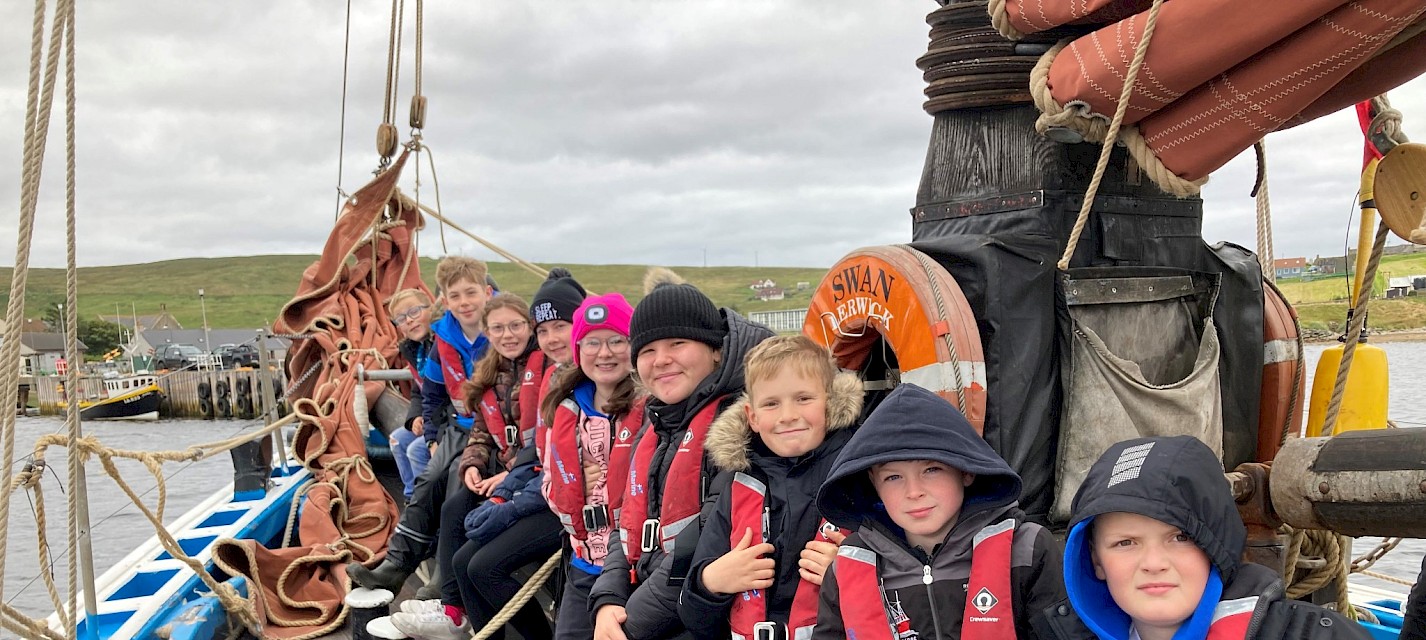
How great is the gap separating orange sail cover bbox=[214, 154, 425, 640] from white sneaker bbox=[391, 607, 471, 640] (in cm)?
95

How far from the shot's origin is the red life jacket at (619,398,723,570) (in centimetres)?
293

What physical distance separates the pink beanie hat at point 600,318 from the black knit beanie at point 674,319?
424 mm

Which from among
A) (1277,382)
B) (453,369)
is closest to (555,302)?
(453,369)

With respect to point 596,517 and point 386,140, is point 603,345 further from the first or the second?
point 386,140

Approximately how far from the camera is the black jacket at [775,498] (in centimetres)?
257

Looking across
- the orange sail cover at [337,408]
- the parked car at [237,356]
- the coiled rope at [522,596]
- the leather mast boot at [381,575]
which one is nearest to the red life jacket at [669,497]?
the coiled rope at [522,596]

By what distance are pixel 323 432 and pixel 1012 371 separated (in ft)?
17.2

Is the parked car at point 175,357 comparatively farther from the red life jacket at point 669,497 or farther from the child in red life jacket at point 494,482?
the red life jacket at point 669,497

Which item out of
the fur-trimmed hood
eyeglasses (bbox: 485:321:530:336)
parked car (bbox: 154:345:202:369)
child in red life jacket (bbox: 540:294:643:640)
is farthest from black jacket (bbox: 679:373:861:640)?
parked car (bbox: 154:345:202:369)

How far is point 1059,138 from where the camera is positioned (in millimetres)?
2832

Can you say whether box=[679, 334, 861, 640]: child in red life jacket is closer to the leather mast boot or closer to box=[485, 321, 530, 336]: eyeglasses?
box=[485, 321, 530, 336]: eyeglasses

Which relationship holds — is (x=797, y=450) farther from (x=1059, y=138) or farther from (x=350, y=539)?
(x=350, y=539)

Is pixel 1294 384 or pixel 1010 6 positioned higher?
pixel 1010 6

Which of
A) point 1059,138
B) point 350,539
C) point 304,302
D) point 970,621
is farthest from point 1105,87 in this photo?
point 304,302
